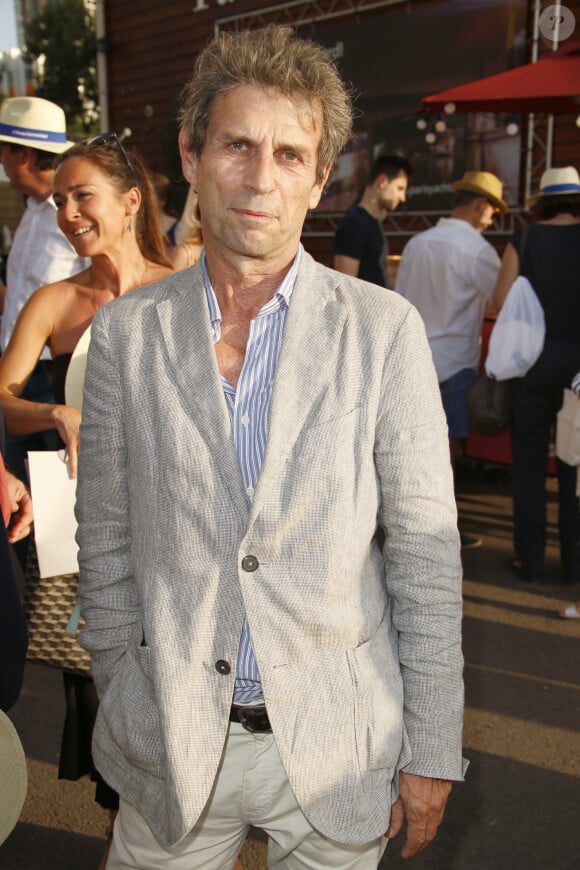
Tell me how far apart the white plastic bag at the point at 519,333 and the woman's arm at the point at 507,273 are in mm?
144

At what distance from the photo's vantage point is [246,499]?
1578mm

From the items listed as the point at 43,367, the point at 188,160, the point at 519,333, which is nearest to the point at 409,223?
the point at 519,333

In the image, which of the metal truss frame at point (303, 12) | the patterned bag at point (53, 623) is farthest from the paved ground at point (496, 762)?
the metal truss frame at point (303, 12)

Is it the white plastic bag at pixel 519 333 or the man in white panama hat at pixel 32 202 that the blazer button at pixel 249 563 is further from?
the white plastic bag at pixel 519 333

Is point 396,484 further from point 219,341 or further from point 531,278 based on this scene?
point 531,278

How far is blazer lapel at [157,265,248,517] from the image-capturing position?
156cm

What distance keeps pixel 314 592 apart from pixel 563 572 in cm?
391

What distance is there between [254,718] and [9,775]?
0.44 m

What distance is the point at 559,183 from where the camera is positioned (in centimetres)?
504

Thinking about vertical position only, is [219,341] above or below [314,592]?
above

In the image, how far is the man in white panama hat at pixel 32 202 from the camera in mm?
4129

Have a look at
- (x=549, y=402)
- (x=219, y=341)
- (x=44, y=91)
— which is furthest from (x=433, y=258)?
(x=44, y=91)

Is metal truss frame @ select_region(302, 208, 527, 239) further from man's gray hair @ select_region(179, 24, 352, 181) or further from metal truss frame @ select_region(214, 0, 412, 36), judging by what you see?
man's gray hair @ select_region(179, 24, 352, 181)

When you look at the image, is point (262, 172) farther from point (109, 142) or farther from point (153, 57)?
point (153, 57)
